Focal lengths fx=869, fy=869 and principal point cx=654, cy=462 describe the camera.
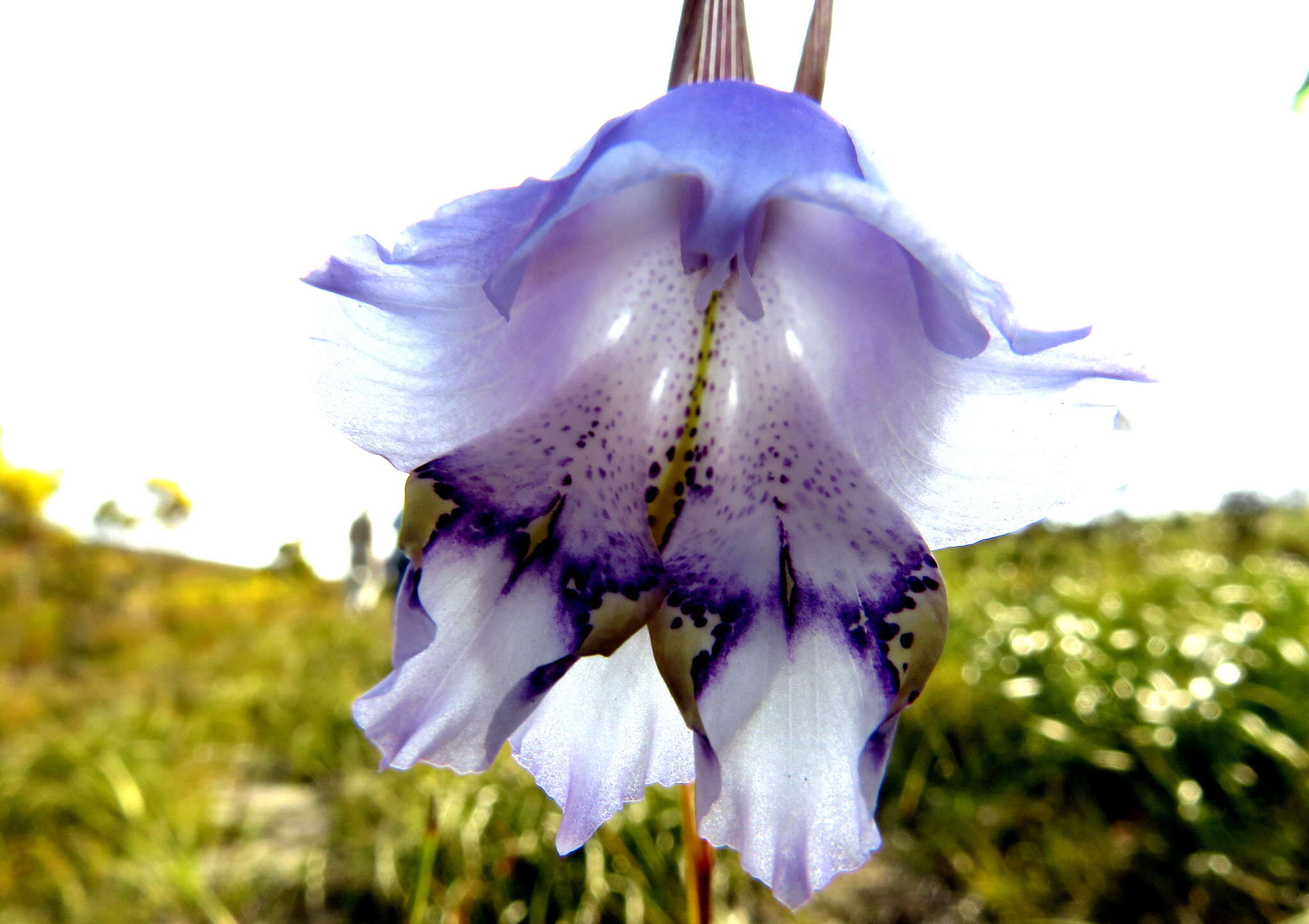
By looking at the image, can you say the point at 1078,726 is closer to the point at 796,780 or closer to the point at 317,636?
the point at 796,780

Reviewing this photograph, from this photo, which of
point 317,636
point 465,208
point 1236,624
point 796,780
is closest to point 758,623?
point 796,780

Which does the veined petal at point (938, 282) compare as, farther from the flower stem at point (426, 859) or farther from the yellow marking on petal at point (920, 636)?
the flower stem at point (426, 859)

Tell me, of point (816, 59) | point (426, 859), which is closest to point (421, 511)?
point (816, 59)

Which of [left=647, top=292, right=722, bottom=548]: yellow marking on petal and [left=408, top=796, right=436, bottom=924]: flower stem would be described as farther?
[left=408, top=796, right=436, bottom=924]: flower stem

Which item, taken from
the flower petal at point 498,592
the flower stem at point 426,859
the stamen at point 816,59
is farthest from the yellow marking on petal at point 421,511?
the flower stem at point 426,859

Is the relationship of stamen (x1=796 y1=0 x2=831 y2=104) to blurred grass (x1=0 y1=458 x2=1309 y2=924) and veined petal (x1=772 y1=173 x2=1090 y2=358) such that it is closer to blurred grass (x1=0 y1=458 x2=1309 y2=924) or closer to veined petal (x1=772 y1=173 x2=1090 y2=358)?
veined petal (x1=772 y1=173 x2=1090 y2=358)

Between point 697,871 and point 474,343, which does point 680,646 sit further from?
point 697,871

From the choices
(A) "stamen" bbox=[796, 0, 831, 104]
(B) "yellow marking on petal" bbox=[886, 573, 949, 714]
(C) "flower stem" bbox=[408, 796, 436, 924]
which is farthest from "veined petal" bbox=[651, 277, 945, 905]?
(C) "flower stem" bbox=[408, 796, 436, 924]
